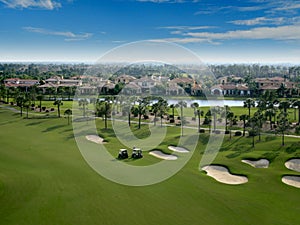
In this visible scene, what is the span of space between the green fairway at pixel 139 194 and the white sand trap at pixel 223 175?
870 millimetres

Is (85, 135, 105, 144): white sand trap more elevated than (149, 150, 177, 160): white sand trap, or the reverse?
A: (85, 135, 105, 144): white sand trap

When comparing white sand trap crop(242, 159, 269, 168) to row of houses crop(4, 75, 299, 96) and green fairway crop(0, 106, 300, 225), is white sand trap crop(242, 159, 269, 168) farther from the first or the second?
row of houses crop(4, 75, 299, 96)

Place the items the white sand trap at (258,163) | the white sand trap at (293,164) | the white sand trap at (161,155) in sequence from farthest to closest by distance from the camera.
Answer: the white sand trap at (161,155) < the white sand trap at (258,163) < the white sand trap at (293,164)

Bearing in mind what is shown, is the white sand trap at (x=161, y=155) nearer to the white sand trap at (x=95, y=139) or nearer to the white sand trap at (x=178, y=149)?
the white sand trap at (x=178, y=149)

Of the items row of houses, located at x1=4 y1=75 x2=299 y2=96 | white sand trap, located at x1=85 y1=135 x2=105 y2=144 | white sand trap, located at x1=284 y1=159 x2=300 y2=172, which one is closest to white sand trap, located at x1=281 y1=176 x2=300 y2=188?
white sand trap, located at x1=284 y1=159 x2=300 y2=172

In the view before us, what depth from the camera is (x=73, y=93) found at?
357ft

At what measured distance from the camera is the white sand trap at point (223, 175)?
30.5 m

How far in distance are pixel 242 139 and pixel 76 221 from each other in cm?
3138

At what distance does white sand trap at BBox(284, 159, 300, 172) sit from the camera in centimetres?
3347

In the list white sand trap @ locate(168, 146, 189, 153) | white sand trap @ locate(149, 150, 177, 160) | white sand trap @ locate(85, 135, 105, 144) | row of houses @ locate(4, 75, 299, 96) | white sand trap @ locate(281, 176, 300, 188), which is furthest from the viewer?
row of houses @ locate(4, 75, 299, 96)

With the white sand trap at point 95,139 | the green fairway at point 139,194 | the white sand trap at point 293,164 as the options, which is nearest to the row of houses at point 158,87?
the white sand trap at point 95,139

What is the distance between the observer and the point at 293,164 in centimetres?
3466

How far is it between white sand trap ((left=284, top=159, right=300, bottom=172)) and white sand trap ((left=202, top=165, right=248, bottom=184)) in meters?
6.29

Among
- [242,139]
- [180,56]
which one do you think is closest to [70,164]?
[180,56]
